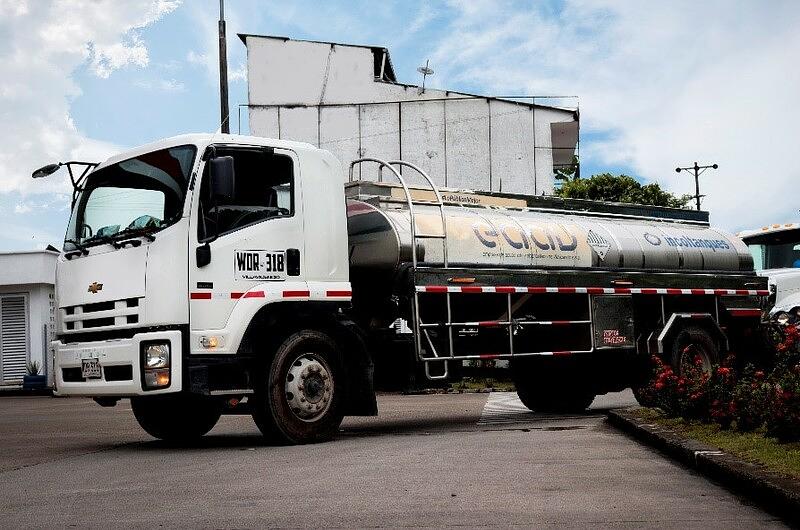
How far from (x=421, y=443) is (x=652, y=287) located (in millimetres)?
5411

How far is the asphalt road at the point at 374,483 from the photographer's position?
6191 millimetres

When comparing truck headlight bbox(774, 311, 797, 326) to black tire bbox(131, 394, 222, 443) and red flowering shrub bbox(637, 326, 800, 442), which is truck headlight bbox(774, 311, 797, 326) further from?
black tire bbox(131, 394, 222, 443)

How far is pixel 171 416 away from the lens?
11992mm

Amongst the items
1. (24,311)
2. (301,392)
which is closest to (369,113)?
(24,311)

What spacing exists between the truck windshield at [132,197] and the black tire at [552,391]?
6.53 meters

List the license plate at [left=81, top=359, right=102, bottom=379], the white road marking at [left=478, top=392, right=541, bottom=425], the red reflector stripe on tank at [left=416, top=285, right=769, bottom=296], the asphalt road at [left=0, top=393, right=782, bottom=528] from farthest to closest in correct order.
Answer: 1. the white road marking at [left=478, top=392, right=541, bottom=425]
2. the red reflector stripe on tank at [left=416, top=285, right=769, bottom=296]
3. the license plate at [left=81, top=359, right=102, bottom=379]
4. the asphalt road at [left=0, top=393, right=782, bottom=528]

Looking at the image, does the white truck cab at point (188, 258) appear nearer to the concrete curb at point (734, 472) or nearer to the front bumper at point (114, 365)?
the front bumper at point (114, 365)

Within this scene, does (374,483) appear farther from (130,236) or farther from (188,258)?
(130,236)

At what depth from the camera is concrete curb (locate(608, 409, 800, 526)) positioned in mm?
6066

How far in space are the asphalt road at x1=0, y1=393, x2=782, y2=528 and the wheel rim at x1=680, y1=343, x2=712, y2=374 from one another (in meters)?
3.19

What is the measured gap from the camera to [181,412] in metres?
12.0

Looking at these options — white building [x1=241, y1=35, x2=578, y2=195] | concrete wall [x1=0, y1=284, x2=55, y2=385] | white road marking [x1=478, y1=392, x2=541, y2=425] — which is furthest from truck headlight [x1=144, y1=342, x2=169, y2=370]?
white building [x1=241, y1=35, x2=578, y2=195]

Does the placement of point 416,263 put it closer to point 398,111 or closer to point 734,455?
point 734,455

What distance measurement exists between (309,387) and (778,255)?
1141 centimetres
